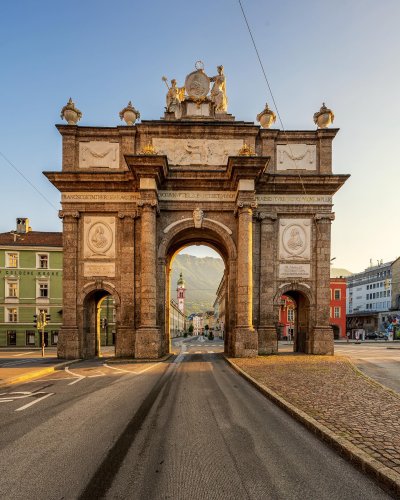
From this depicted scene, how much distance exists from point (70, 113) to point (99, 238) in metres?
8.86

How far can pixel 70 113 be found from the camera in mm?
21125

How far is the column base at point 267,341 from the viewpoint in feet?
65.2

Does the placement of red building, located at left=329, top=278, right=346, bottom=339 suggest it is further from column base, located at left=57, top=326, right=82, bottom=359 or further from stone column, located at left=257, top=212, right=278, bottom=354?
column base, located at left=57, top=326, right=82, bottom=359

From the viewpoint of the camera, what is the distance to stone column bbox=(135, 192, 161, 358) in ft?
59.4

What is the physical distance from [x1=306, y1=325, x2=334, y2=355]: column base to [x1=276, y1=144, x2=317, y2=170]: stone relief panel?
36.3 ft

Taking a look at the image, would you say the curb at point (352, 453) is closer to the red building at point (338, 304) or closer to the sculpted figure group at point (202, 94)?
the sculpted figure group at point (202, 94)

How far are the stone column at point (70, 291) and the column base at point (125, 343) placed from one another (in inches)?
99.7

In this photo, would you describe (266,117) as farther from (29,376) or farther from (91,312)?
(29,376)

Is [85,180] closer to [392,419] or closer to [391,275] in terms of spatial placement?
[392,419]

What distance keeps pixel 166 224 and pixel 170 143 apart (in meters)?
5.63

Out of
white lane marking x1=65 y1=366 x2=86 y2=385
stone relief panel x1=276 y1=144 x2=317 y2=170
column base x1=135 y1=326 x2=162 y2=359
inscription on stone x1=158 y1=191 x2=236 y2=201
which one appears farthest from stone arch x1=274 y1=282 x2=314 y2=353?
white lane marking x1=65 y1=366 x2=86 y2=385

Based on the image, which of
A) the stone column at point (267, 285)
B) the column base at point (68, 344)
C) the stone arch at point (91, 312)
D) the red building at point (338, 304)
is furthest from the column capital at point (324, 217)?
the red building at point (338, 304)

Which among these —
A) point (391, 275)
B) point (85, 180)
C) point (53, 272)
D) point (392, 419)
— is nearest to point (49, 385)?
point (392, 419)

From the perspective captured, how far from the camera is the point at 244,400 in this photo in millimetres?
8672
